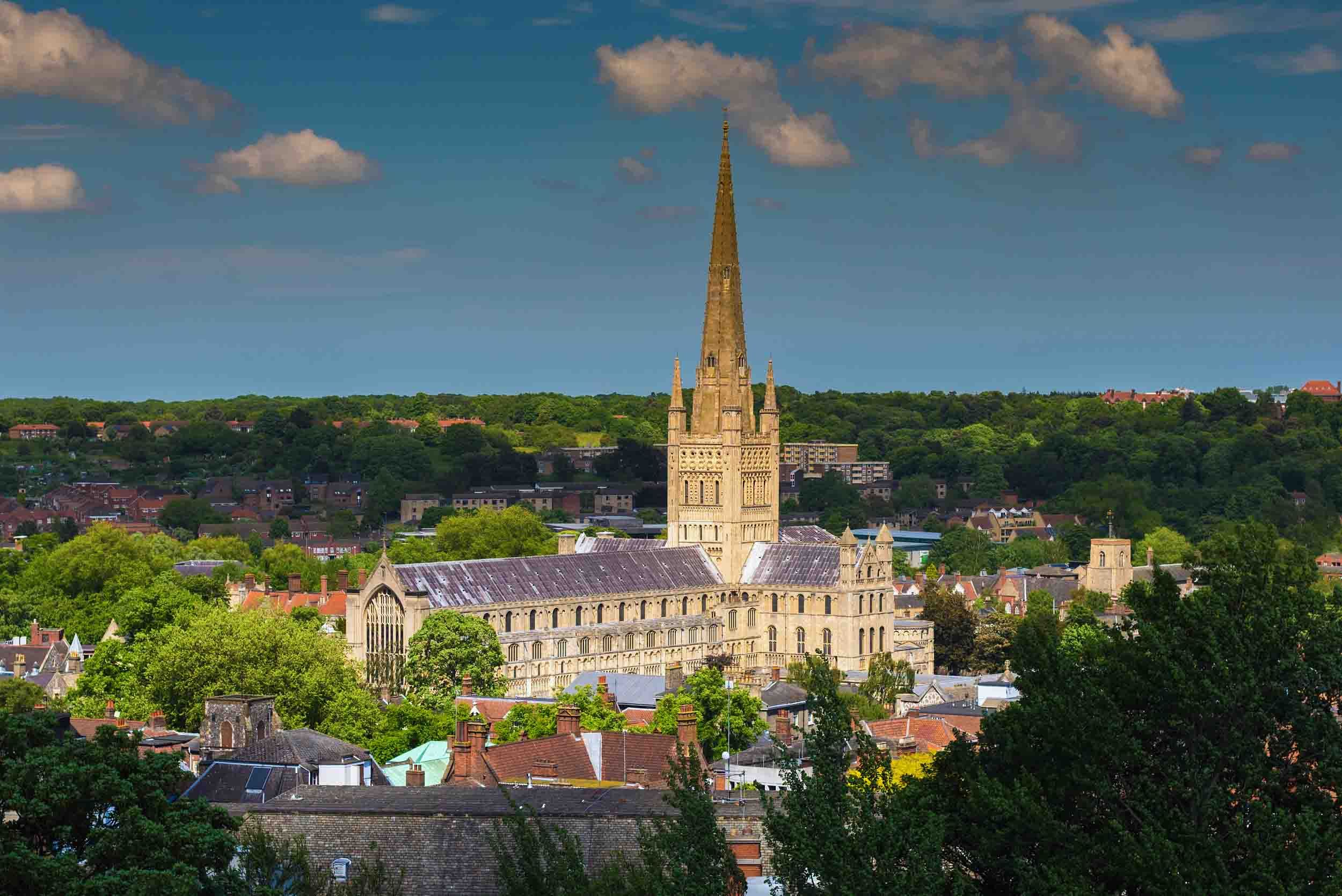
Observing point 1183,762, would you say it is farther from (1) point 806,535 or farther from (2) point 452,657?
(1) point 806,535

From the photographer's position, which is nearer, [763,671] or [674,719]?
[674,719]

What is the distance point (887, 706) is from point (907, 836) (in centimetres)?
6227

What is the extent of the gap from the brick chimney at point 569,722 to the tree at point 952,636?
6671 centimetres

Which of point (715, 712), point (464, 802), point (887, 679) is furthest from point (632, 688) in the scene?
point (464, 802)

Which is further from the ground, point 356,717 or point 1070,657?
point 1070,657

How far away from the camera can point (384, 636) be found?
111750 millimetres

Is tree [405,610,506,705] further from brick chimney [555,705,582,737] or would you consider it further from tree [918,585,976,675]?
tree [918,585,976,675]

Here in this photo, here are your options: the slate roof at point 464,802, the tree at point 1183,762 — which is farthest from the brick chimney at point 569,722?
the tree at point 1183,762

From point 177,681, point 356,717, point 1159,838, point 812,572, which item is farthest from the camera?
point 812,572

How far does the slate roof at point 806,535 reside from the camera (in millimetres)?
146750

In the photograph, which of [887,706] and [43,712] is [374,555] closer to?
[887,706]

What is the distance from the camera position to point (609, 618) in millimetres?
124500

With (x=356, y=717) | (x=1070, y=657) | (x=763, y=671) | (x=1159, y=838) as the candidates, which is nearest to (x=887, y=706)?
(x=763, y=671)

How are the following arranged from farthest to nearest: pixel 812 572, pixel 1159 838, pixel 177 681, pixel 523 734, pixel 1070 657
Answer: pixel 812 572, pixel 177 681, pixel 523 734, pixel 1070 657, pixel 1159 838
